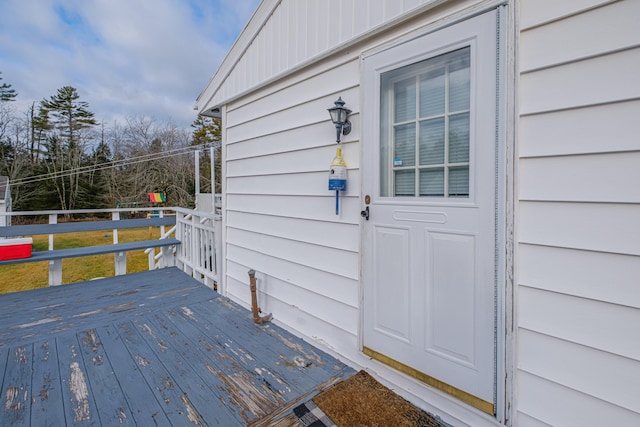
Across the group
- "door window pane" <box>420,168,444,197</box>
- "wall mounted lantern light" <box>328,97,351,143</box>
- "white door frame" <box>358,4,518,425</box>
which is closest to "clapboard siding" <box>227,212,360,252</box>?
"door window pane" <box>420,168,444,197</box>

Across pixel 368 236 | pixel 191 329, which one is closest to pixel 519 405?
pixel 368 236

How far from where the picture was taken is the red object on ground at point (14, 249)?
3.76 m

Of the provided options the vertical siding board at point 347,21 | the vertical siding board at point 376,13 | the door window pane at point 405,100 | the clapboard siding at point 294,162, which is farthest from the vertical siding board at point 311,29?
the door window pane at point 405,100

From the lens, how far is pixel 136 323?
2869mm

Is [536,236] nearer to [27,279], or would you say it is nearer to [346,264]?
[346,264]

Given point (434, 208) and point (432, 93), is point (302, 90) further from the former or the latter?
point (434, 208)

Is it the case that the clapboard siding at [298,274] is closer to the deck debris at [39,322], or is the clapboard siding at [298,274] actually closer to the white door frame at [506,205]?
the white door frame at [506,205]

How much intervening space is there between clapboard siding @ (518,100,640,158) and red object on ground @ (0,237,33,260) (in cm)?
530

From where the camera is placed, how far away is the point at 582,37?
1.21m

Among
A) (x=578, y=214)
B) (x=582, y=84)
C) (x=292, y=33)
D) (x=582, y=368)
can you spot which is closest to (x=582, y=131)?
(x=582, y=84)

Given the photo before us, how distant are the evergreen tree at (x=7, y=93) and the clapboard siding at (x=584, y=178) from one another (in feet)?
78.4

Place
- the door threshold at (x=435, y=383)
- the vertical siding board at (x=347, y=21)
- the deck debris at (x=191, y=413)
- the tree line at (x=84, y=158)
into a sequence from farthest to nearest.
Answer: the tree line at (x=84, y=158) < the vertical siding board at (x=347, y=21) < the deck debris at (x=191, y=413) < the door threshold at (x=435, y=383)

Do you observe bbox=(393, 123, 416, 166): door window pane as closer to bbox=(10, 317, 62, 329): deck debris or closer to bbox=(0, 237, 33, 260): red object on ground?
bbox=(10, 317, 62, 329): deck debris

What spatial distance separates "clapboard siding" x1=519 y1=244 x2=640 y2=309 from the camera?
1.13m
